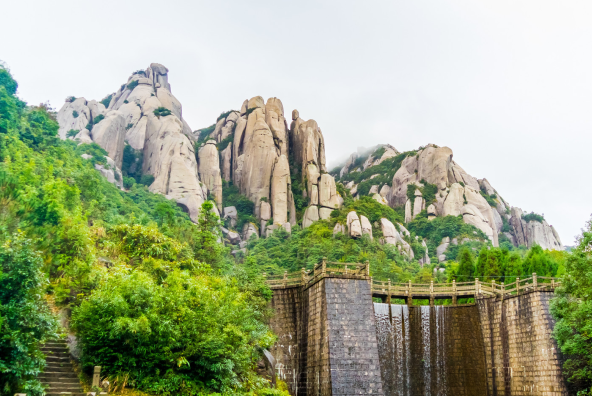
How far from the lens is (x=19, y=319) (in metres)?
10.8

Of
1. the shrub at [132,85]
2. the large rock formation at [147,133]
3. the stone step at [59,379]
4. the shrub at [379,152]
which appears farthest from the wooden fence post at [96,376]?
the shrub at [379,152]

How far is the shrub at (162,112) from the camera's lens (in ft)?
187

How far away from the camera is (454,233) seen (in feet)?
177

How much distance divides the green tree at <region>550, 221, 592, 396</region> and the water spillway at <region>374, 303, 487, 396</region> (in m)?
4.27

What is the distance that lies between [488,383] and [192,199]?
33.5 m

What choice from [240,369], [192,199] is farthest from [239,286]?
[192,199]

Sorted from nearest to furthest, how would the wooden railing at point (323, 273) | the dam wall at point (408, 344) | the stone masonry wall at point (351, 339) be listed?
the stone masonry wall at point (351, 339)
the dam wall at point (408, 344)
the wooden railing at point (323, 273)

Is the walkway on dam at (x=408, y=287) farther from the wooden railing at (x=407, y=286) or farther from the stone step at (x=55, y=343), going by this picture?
the stone step at (x=55, y=343)

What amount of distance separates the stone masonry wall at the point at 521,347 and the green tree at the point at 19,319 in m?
17.9

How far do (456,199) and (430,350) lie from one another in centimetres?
3689

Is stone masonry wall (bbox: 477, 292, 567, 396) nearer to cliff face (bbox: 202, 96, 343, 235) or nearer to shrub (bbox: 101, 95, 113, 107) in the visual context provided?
cliff face (bbox: 202, 96, 343, 235)

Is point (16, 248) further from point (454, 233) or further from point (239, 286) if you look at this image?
point (454, 233)

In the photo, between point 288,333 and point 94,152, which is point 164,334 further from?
point 94,152

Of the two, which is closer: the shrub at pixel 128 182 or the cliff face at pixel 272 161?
the shrub at pixel 128 182
